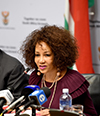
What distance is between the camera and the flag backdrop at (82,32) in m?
3.24

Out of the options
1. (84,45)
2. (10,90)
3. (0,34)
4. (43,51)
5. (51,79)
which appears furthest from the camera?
(0,34)

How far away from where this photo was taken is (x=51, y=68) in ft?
6.47

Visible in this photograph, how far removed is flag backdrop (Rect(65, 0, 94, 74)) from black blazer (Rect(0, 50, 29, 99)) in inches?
45.5

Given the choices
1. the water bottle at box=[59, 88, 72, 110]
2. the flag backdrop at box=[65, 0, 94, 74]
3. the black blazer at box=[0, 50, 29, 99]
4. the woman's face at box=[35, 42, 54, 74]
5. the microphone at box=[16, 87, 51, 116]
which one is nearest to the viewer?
the microphone at box=[16, 87, 51, 116]

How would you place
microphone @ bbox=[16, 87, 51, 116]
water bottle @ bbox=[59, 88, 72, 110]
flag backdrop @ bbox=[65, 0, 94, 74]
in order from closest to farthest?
microphone @ bbox=[16, 87, 51, 116], water bottle @ bbox=[59, 88, 72, 110], flag backdrop @ bbox=[65, 0, 94, 74]

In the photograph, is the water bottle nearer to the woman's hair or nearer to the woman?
the woman

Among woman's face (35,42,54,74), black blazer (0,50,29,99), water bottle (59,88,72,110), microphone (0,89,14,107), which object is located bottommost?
water bottle (59,88,72,110)

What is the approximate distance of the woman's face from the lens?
6.25 feet

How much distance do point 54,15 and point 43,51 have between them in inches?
81.6

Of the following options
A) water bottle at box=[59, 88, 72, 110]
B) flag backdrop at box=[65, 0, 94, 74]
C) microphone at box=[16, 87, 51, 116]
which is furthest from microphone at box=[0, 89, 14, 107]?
flag backdrop at box=[65, 0, 94, 74]

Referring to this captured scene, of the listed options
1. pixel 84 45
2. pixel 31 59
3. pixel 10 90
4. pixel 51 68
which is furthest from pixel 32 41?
pixel 84 45

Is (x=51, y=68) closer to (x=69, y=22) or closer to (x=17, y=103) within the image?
(x=17, y=103)

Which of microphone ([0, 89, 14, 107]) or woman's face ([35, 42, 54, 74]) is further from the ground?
woman's face ([35, 42, 54, 74])

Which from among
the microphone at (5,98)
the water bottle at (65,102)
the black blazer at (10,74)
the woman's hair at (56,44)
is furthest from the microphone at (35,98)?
the black blazer at (10,74)
